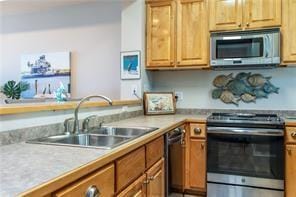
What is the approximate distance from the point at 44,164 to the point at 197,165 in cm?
206

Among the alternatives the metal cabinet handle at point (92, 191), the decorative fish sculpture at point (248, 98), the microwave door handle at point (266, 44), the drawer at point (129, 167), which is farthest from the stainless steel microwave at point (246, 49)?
the metal cabinet handle at point (92, 191)

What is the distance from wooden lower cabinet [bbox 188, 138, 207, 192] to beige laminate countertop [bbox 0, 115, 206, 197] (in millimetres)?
1408

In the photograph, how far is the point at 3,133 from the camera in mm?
1463

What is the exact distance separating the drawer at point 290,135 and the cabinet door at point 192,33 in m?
1.09

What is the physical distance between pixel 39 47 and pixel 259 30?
329 cm

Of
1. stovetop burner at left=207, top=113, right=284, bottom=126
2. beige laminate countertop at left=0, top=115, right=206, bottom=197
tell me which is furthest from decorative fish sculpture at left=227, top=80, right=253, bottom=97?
beige laminate countertop at left=0, top=115, right=206, bottom=197

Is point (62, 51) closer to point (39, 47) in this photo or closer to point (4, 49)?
point (39, 47)

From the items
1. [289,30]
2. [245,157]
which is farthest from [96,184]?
[289,30]

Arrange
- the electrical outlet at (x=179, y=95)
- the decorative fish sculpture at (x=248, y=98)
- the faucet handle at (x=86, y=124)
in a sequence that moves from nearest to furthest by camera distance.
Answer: the faucet handle at (x=86, y=124) < the decorative fish sculpture at (x=248, y=98) < the electrical outlet at (x=179, y=95)

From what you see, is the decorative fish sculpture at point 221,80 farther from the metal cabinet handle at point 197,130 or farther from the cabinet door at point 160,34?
the metal cabinet handle at point 197,130

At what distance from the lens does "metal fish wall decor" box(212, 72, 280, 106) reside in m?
3.22

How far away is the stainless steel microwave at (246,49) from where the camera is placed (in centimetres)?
282

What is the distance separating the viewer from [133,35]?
337 cm

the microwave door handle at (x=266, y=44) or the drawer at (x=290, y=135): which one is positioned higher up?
the microwave door handle at (x=266, y=44)
